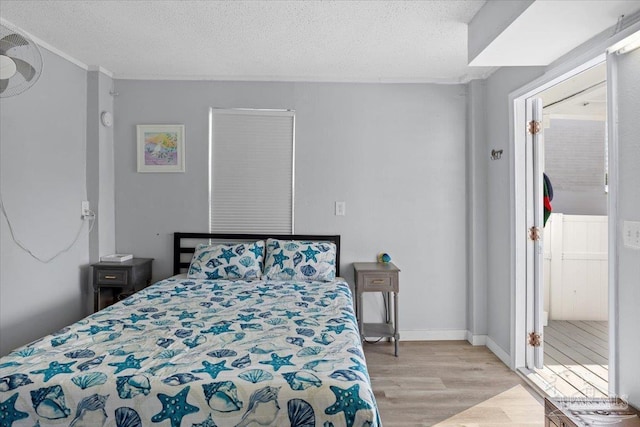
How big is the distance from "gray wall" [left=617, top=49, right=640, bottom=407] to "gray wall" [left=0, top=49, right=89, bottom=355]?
3.58 m

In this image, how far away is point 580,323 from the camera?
13.8ft

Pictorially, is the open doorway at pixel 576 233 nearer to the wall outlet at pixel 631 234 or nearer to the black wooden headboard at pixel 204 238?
the wall outlet at pixel 631 234

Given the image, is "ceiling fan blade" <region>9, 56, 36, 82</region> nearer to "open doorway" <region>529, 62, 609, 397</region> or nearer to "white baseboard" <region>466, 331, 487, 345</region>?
"open doorway" <region>529, 62, 609, 397</region>

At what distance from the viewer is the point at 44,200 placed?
296 centimetres

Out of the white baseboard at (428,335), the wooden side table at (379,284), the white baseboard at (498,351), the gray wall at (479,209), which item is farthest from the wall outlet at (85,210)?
the white baseboard at (498,351)

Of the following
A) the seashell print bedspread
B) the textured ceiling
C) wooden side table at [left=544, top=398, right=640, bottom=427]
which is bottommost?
wooden side table at [left=544, top=398, right=640, bottom=427]

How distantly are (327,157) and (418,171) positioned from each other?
0.86 meters

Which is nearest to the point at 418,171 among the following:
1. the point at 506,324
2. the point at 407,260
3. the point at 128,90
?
the point at 407,260

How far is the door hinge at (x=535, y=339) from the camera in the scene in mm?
3016

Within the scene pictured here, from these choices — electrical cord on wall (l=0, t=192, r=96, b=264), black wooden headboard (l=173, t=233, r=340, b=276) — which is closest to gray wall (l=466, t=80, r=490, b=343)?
black wooden headboard (l=173, t=233, r=340, b=276)

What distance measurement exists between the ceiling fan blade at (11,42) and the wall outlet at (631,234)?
120 inches

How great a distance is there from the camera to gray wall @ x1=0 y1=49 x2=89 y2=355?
2.67 meters

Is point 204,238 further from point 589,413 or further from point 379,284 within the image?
point 589,413

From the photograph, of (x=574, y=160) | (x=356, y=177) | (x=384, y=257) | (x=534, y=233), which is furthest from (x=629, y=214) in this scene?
(x=574, y=160)
